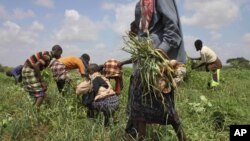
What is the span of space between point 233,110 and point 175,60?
7.14 ft

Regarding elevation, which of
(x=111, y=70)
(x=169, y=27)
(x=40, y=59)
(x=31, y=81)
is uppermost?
(x=169, y=27)

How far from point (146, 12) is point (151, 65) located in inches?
22.2

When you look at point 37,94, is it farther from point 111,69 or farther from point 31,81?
point 111,69

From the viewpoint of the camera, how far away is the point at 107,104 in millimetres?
6141

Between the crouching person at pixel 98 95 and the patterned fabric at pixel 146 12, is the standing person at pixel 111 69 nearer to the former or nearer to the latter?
the crouching person at pixel 98 95

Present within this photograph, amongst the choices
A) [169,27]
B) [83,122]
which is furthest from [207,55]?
[169,27]

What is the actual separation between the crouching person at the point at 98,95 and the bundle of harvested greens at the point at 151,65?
1650 mm

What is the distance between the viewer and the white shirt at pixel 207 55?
35.4ft

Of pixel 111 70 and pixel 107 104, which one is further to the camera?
pixel 111 70

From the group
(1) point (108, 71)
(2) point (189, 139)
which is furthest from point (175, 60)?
(1) point (108, 71)

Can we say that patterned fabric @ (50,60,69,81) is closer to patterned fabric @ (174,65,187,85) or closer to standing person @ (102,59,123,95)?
standing person @ (102,59,123,95)

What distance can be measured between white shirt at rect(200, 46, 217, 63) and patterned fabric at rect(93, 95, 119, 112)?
5.06 metres

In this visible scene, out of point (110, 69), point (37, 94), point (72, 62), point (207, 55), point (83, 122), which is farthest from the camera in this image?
point (207, 55)

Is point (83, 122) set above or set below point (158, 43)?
below
